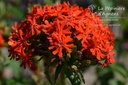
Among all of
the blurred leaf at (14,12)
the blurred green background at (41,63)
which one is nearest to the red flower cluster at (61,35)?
the blurred green background at (41,63)

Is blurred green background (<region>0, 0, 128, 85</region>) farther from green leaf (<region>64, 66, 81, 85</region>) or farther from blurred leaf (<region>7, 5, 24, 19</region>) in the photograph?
green leaf (<region>64, 66, 81, 85</region>)

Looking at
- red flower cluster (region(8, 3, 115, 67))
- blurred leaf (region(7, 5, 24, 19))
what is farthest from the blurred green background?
red flower cluster (region(8, 3, 115, 67))

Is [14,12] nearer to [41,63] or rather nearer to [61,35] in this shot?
[41,63]

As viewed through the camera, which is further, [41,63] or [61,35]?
[41,63]

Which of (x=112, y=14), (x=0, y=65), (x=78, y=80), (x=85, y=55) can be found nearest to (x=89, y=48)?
(x=85, y=55)

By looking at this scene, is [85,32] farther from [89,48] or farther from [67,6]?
[67,6]

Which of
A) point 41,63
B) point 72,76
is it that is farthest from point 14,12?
point 72,76

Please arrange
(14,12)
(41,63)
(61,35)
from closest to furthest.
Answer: (61,35) < (41,63) < (14,12)

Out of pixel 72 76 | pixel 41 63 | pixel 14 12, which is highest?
pixel 14 12
